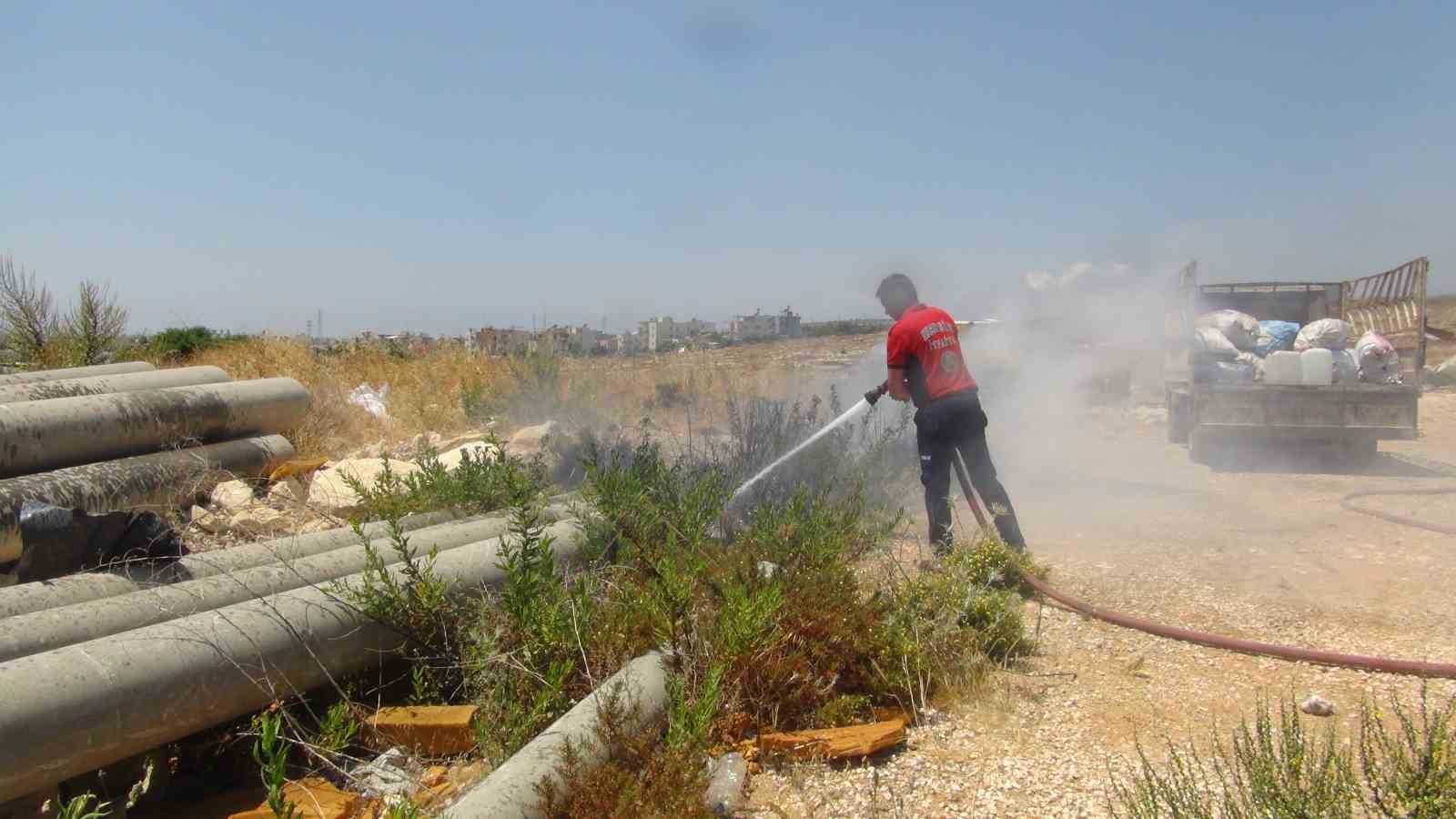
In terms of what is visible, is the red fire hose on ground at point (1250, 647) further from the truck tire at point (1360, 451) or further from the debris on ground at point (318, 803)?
the truck tire at point (1360, 451)

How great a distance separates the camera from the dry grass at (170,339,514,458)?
9.41m

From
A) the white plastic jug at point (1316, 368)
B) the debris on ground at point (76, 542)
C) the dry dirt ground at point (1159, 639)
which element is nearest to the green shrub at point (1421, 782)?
the dry dirt ground at point (1159, 639)

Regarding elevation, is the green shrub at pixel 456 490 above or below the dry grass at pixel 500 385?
below

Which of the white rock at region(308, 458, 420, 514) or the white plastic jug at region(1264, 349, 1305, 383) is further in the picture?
the white plastic jug at region(1264, 349, 1305, 383)

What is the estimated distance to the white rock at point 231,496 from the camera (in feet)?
20.4

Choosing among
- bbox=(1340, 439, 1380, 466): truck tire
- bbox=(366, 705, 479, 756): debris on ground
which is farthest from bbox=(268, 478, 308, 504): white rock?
bbox=(1340, 439, 1380, 466): truck tire

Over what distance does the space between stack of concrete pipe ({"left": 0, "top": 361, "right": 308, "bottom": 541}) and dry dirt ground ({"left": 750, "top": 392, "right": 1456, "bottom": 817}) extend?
15.8ft

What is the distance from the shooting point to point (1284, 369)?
9.04 meters

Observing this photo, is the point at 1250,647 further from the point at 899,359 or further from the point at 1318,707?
the point at 899,359

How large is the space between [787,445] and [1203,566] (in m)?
2.71

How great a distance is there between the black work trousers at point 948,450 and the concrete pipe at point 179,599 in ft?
8.30

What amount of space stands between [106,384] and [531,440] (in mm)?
3277

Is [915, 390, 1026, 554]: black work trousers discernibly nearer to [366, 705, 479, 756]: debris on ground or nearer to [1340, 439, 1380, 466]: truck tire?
[366, 705, 479, 756]: debris on ground

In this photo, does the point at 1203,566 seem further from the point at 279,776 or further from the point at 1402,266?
the point at 1402,266
